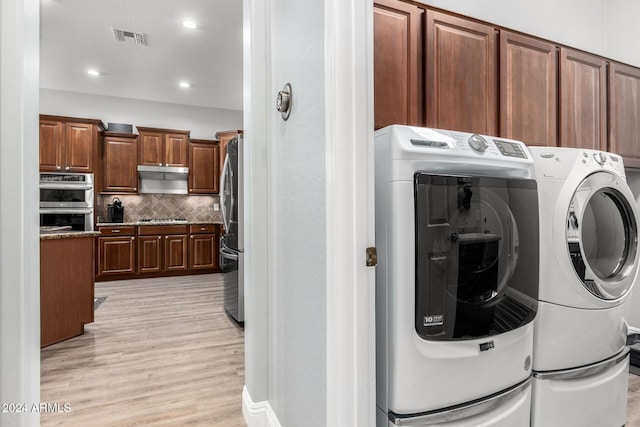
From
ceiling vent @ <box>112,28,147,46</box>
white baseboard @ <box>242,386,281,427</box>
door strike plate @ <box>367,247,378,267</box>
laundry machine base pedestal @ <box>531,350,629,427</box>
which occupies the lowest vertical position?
white baseboard @ <box>242,386,281,427</box>

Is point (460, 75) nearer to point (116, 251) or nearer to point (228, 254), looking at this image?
point (228, 254)

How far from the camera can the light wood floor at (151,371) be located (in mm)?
1786

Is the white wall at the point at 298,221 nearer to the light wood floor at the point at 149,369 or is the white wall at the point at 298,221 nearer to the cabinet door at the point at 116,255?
the light wood floor at the point at 149,369

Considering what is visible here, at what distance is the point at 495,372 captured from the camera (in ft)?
4.00

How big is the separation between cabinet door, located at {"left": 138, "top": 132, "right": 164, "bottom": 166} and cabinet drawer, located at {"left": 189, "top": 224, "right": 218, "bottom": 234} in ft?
4.26

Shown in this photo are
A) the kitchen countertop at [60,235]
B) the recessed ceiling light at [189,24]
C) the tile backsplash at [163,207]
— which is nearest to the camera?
the kitchen countertop at [60,235]

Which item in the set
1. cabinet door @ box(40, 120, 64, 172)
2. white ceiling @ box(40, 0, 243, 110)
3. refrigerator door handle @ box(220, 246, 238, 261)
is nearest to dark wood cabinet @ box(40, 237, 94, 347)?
refrigerator door handle @ box(220, 246, 238, 261)

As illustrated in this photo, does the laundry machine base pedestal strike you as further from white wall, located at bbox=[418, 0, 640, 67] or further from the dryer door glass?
white wall, located at bbox=[418, 0, 640, 67]

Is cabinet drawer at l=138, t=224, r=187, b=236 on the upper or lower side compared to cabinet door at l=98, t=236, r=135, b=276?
upper

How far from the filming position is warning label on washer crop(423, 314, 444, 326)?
3.48 feet

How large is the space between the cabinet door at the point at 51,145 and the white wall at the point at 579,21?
5.91 metres

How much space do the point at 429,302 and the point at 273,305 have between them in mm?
821

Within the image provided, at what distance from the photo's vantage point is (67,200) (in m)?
4.98

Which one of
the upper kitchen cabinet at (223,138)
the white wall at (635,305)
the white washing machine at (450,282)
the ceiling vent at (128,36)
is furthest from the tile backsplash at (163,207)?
the white wall at (635,305)
